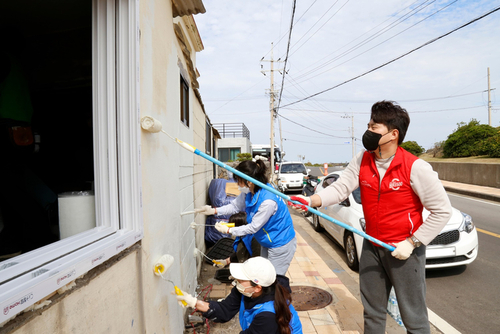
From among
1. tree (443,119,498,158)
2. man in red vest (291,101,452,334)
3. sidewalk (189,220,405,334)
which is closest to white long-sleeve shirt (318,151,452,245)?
man in red vest (291,101,452,334)

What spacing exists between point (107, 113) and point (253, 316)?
5.15 ft

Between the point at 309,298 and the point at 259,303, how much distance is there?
Result: 2.14 metres

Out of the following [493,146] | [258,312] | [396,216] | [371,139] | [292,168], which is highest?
[493,146]

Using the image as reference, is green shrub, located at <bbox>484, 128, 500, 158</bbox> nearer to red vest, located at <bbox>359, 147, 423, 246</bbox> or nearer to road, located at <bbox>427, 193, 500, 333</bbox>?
road, located at <bbox>427, 193, 500, 333</bbox>

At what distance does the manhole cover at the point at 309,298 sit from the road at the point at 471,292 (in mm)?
703

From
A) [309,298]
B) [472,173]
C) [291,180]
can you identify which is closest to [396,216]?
[309,298]

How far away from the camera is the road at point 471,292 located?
3488 mm

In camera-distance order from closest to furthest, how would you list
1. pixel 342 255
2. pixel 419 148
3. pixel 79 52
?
pixel 79 52 → pixel 342 255 → pixel 419 148

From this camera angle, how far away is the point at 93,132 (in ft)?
5.34

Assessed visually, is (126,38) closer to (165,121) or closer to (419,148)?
(165,121)

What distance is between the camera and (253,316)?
7.06 ft

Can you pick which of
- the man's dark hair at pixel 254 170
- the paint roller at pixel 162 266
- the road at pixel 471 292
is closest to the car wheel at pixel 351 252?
the road at pixel 471 292

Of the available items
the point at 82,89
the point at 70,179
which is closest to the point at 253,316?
the point at 70,179

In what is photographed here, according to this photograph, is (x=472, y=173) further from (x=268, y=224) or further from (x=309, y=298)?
(x=268, y=224)
